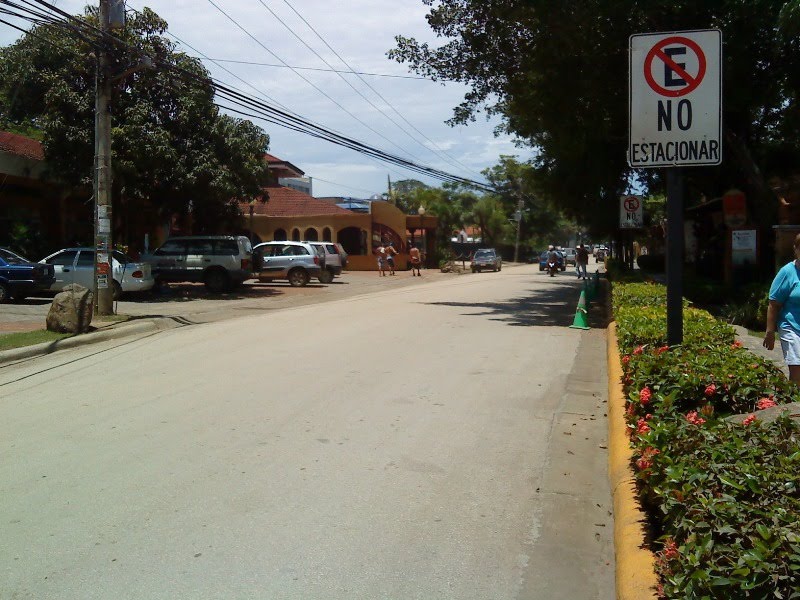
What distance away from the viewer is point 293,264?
1346 inches

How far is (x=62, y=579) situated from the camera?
4457 mm

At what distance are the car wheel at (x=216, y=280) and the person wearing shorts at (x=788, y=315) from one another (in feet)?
75.3

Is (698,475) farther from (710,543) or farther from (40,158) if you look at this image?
(40,158)

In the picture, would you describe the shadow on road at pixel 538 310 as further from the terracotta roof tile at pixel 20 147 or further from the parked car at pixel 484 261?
the parked car at pixel 484 261

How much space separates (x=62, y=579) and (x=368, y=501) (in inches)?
81.8

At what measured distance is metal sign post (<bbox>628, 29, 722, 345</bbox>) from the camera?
Result: 229 inches

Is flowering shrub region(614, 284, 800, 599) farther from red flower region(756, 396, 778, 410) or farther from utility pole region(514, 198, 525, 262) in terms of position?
utility pole region(514, 198, 525, 262)

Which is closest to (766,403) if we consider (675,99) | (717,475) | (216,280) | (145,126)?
(717,475)

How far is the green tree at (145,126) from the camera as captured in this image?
24.8 meters

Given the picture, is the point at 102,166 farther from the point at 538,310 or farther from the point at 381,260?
the point at 381,260

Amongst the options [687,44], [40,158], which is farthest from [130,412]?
[40,158]

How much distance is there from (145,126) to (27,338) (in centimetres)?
1288

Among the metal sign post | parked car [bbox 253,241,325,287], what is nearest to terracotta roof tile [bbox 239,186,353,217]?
parked car [bbox 253,241,325,287]

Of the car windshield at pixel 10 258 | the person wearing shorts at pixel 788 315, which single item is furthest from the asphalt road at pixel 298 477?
the car windshield at pixel 10 258
